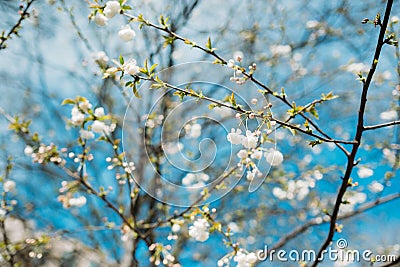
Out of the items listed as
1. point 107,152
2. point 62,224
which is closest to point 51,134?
point 107,152

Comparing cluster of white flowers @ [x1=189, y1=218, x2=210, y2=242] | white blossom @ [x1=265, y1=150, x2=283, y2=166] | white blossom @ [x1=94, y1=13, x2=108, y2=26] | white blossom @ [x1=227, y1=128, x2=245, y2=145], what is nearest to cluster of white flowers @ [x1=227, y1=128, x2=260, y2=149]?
white blossom @ [x1=227, y1=128, x2=245, y2=145]

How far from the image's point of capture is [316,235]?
124 inches

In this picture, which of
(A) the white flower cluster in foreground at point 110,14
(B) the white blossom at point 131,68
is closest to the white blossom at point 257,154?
(B) the white blossom at point 131,68

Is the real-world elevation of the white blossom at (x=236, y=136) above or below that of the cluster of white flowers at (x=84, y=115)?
below

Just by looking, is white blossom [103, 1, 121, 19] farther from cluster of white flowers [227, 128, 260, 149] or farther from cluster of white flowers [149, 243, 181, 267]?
cluster of white flowers [149, 243, 181, 267]

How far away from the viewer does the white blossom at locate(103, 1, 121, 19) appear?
116cm

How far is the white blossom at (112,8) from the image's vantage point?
1.16 metres

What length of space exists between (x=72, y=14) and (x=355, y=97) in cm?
199

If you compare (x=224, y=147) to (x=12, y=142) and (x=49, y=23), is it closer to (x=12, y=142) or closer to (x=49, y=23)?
(x=49, y=23)

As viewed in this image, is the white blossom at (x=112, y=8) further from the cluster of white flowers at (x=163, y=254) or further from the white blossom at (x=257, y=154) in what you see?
the cluster of white flowers at (x=163, y=254)

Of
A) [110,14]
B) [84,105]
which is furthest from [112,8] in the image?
[84,105]

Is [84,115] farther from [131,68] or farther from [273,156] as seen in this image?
[273,156]

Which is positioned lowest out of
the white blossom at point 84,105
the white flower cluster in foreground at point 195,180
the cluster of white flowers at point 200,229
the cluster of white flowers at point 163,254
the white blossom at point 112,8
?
the cluster of white flowers at point 163,254

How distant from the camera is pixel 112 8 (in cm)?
117
